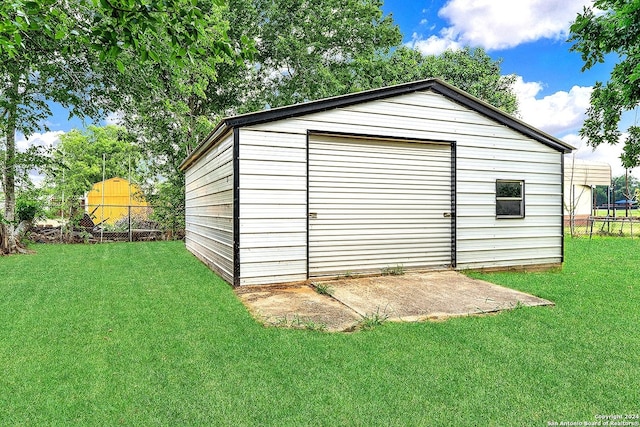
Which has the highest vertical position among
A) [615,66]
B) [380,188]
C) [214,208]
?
[615,66]

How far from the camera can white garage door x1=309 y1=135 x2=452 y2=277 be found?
662cm

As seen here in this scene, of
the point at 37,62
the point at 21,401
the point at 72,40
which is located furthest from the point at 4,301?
the point at 37,62

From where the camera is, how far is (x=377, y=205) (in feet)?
23.3

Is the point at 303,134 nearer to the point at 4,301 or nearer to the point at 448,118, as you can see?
the point at 448,118

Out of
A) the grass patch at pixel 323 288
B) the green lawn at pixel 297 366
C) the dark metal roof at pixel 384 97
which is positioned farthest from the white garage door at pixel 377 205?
the green lawn at pixel 297 366

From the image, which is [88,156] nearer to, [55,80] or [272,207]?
[55,80]

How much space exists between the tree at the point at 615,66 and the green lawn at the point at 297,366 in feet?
16.3

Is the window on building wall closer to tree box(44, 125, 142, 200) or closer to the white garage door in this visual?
the white garage door

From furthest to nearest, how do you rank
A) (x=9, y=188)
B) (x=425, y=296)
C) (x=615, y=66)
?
(x=9, y=188) → (x=615, y=66) → (x=425, y=296)

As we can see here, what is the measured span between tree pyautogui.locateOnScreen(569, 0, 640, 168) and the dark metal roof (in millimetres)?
1671

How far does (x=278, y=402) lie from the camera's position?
2.46 meters

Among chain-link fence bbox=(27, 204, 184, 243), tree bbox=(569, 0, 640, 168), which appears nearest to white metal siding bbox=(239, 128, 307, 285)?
tree bbox=(569, 0, 640, 168)

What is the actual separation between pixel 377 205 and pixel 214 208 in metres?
3.34

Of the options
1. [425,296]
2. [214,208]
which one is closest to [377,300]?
[425,296]
